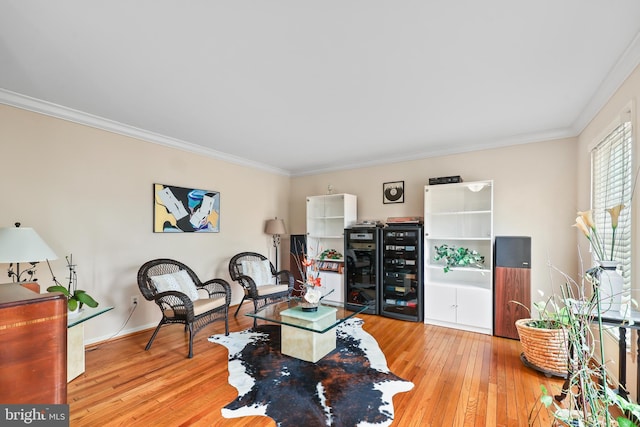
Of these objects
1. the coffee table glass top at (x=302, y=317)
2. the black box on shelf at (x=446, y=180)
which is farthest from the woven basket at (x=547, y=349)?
the black box on shelf at (x=446, y=180)

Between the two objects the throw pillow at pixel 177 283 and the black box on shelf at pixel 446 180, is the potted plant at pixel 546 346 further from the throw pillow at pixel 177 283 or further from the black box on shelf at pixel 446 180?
the throw pillow at pixel 177 283

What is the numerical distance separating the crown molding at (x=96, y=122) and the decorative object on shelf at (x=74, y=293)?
1.45 meters

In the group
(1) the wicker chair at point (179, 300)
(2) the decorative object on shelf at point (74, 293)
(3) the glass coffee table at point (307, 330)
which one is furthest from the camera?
(1) the wicker chair at point (179, 300)

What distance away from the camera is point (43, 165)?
296 cm

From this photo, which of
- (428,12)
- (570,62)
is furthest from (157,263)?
(570,62)

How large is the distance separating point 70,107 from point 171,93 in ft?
4.07

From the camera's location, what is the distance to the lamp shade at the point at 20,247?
2.23m

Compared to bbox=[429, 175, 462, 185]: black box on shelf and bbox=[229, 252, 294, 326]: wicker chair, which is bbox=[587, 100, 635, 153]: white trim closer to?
bbox=[429, 175, 462, 185]: black box on shelf

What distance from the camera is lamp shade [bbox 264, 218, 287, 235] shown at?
5.34 meters

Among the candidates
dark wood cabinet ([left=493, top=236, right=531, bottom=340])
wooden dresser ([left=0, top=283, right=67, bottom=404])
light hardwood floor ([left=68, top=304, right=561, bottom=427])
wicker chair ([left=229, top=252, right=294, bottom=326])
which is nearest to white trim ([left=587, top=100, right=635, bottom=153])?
dark wood cabinet ([left=493, top=236, right=531, bottom=340])

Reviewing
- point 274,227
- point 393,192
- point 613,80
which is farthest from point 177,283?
point 613,80

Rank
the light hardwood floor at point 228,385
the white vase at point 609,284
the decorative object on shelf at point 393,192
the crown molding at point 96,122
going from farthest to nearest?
the decorative object on shelf at point 393,192, the crown molding at point 96,122, the light hardwood floor at point 228,385, the white vase at point 609,284

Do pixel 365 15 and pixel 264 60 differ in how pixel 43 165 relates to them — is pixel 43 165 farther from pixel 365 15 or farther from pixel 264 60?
pixel 365 15

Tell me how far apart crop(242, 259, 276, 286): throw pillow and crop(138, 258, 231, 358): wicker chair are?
0.66 meters
